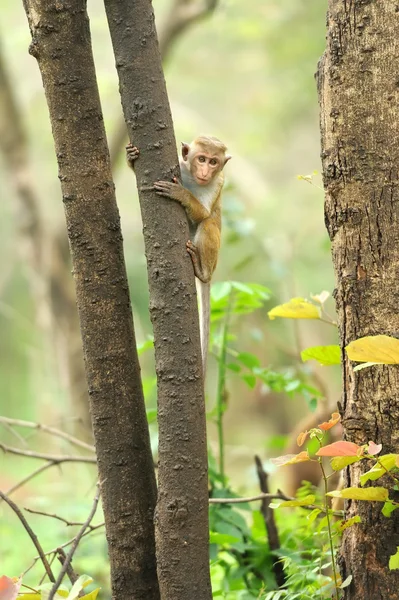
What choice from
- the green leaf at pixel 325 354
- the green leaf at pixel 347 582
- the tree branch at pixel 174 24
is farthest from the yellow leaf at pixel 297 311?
the tree branch at pixel 174 24

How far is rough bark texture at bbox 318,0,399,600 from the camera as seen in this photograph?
235 centimetres

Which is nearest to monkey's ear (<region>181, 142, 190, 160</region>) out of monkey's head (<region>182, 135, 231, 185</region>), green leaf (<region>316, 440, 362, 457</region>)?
monkey's head (<region>182, 135, 231, 185</region>)

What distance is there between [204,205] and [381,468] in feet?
5.85

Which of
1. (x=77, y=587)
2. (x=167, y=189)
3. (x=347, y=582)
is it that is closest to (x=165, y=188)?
(x=167, y=189)

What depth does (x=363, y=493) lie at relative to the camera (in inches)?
82.5

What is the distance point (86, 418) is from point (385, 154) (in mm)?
5026

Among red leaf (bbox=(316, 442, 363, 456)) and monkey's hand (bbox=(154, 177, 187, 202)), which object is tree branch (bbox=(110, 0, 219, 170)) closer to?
monkey's hand (bbox=(154, 177, 187, 202))

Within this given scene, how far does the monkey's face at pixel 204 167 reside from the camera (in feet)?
11.9

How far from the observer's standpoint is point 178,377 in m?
2.31

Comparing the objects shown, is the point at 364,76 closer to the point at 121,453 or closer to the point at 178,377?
the point at 178,377

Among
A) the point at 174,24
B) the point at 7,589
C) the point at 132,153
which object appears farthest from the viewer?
the point at 174,24

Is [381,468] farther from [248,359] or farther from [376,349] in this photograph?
[248,359]

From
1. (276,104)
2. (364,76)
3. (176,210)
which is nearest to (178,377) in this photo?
(176,210)

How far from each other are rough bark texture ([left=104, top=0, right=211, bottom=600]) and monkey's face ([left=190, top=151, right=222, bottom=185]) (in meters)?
1.20
